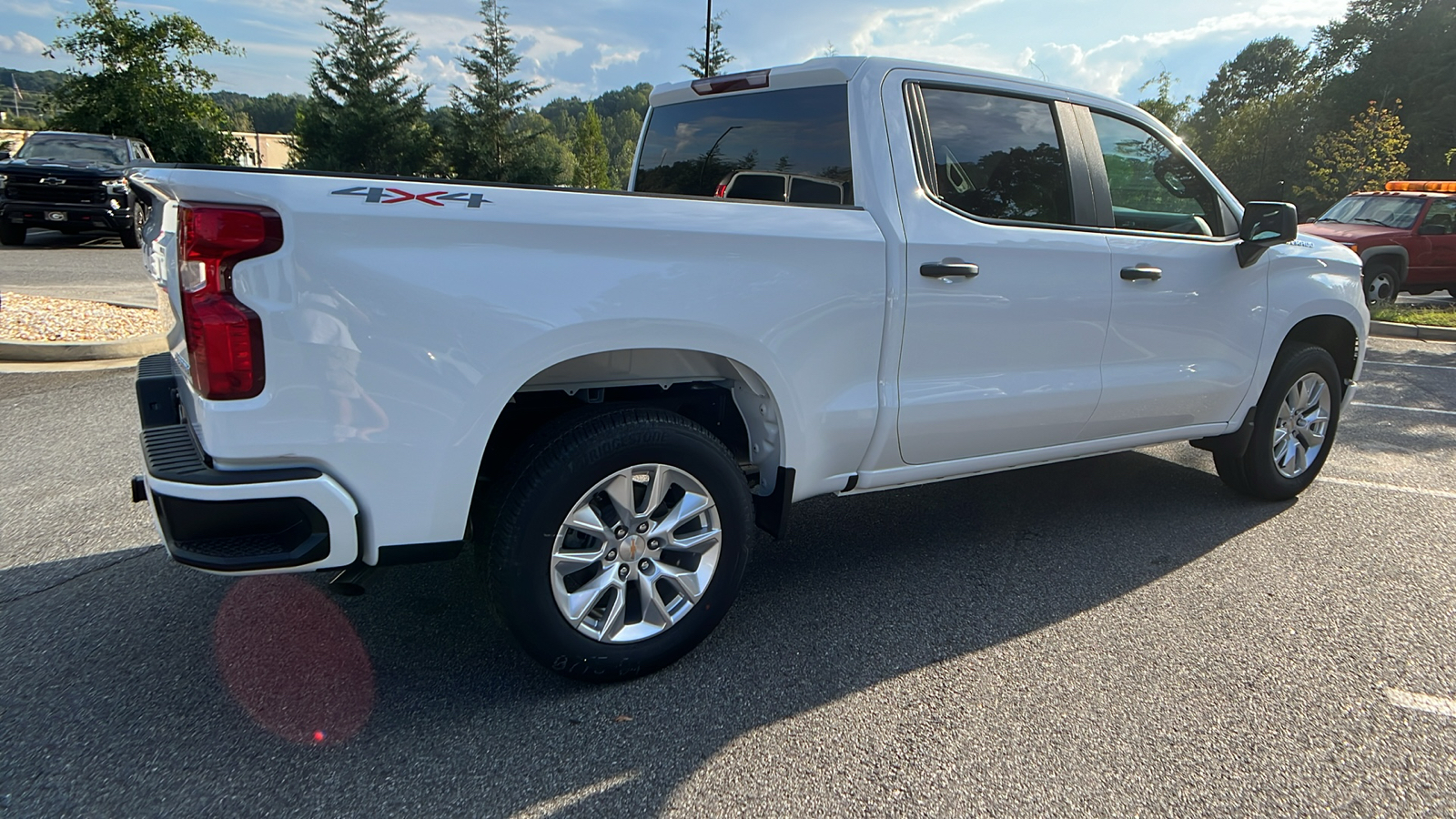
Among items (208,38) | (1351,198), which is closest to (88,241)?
(208,38)

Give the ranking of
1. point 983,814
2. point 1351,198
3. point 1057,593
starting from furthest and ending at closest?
point 1351,198 → point 1057,593 → point 983,814

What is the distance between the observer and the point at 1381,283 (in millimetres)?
12961

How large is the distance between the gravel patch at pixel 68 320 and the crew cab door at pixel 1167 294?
6.53 meters

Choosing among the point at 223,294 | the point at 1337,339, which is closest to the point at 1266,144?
the point at 1337,339

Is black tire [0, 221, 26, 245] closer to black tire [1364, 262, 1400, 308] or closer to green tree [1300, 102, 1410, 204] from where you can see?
black tire [1364, 262, 1400, 308]

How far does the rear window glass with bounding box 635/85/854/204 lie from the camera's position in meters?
3.28

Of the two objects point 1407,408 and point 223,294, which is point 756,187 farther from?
point 1407,408

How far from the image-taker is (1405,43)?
47219 mm

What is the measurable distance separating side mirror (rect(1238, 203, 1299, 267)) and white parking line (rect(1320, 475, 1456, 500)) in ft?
6.05

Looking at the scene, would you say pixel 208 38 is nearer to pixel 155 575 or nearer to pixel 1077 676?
pixel 155 575

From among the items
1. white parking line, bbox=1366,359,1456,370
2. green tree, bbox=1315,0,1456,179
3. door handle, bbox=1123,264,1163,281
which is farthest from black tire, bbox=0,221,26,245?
green tree, bbox=1315,0,1456,179

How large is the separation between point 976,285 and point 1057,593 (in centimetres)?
128

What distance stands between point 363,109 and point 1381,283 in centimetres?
4694

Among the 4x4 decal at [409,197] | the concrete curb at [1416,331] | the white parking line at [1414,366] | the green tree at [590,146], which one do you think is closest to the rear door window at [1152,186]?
the 4x4 decal at [409,197]
